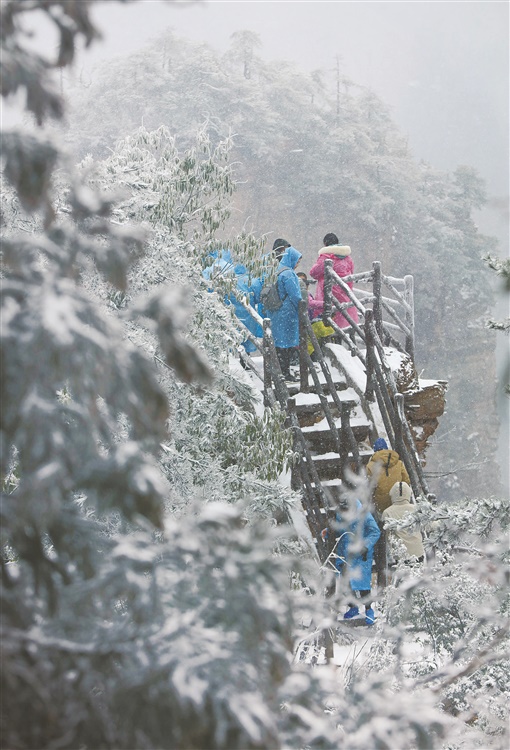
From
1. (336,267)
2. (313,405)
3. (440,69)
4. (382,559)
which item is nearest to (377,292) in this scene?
(336,267)

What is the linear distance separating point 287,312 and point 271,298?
0.25 meters

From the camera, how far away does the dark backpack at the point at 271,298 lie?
8.41 meters

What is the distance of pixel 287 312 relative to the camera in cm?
862

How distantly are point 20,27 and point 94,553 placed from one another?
4.06 feet

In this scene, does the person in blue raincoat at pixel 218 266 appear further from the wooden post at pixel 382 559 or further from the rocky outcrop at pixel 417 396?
the rocky outcrop at pixel 417 396

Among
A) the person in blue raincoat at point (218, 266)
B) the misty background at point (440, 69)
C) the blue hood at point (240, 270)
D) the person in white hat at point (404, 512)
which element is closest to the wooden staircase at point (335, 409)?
the person in white hat at point (404, 512)

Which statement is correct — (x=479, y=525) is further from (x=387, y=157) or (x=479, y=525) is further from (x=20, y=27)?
(x=387, y=157)

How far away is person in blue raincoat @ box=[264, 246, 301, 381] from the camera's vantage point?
8.44 meters

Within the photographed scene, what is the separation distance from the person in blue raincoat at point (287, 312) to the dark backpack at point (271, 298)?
53mm

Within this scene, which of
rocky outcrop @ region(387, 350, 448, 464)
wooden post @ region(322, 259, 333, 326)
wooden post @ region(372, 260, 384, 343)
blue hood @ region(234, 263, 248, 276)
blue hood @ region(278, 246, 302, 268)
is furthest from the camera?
rocky outcrop @ region(387, 350, 448, 464)

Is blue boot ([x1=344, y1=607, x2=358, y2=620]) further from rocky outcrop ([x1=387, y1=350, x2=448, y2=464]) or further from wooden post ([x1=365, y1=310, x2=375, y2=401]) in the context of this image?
rocky outcrop ([x1=387, y1=350, x2=448, y2=464])

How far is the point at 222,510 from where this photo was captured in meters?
1.87

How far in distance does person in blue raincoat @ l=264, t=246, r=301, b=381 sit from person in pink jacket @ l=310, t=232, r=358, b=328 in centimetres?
89

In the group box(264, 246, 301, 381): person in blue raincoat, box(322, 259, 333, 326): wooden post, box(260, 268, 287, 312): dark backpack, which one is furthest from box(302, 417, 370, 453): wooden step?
box(322, 259, 333, 326): wooden post
